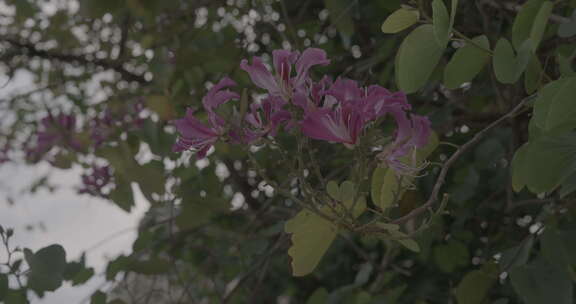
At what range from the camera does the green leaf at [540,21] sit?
51cm

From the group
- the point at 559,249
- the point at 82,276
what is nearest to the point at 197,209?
the point at 82,276

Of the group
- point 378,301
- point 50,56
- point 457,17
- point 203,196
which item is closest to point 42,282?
point 203,196

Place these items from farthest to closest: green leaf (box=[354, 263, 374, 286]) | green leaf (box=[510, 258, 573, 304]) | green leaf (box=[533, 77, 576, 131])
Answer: green leaf (box=[354, 263, 374, 286]) → green leaf (box=[510, 258, 573, 304]) → green leaf (box=[533, 77, 576, 131])

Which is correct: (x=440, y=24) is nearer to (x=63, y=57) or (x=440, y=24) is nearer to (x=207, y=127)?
(x=207, y=127)

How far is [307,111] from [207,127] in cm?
11

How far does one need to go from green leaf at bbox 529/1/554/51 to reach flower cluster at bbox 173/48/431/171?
12 cm

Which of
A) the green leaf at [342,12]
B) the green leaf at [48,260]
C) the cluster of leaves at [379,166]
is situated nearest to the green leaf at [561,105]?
the cluster of leaves at [379,166]

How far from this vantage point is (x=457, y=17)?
1027mm

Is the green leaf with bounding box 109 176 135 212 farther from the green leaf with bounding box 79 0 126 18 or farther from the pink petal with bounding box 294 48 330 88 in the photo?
the pink petal with bounding box 294 48 330 88

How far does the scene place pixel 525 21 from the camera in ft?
1.85

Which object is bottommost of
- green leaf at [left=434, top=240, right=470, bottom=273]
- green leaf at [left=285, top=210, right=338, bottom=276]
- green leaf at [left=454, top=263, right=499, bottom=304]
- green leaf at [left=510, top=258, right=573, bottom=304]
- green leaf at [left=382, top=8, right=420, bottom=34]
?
green leaf at [left=434, top=240, right=470, bottom=273]

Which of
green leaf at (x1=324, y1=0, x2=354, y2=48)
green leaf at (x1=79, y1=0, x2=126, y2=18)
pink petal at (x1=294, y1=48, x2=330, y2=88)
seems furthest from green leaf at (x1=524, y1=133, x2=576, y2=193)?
green leaf at (x1=79, y1=0, x2=126, y2=18)

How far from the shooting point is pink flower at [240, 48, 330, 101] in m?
0.56

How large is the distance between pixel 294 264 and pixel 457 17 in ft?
2.03
